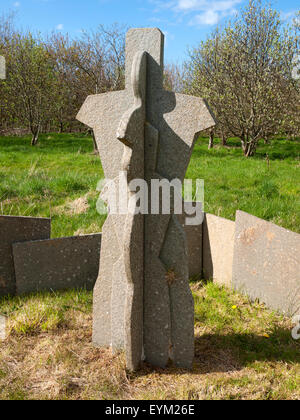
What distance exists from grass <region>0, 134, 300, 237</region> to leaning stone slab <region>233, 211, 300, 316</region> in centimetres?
130

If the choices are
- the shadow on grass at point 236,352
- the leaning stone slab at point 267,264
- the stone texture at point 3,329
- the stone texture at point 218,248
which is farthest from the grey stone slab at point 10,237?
the leaning stone slab at point 267,264

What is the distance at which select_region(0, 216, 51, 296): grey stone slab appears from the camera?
147 inches

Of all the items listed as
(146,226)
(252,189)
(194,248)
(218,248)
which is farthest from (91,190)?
(146,226)

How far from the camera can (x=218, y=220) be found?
4.19 metres

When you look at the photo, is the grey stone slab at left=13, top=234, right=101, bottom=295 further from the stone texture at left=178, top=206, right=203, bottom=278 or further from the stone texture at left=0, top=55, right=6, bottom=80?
the stone texture at left=0, top=55, right=6, bottom=80

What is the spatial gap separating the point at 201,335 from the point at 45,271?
175 cm

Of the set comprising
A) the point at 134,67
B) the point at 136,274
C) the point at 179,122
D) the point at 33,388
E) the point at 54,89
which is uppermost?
the point at 54,89

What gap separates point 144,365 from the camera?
109 inches

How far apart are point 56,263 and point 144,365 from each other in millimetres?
1582

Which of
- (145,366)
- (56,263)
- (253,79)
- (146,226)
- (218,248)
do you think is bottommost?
(145,366)

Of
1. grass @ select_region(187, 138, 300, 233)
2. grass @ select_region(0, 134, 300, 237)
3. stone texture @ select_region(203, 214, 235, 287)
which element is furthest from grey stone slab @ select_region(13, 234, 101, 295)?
grass @ select_region(187, 138, 300, 233)

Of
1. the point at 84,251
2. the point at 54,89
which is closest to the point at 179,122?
the point at 84,251

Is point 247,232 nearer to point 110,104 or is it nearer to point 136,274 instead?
point 136,274

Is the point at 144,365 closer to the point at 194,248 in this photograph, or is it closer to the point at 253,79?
the point at 194,248
